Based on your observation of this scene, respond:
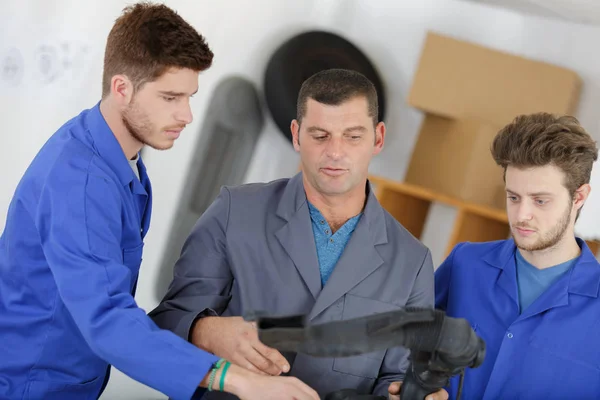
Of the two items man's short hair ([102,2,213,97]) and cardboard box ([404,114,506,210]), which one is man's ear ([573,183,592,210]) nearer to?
man's short hair ([102,2,213,97])

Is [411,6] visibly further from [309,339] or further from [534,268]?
[309,339]

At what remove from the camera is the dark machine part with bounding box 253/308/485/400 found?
1.26 metres

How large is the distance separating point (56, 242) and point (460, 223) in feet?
7.28

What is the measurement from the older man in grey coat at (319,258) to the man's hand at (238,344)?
0.07 metres

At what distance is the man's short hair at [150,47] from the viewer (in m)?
1.60

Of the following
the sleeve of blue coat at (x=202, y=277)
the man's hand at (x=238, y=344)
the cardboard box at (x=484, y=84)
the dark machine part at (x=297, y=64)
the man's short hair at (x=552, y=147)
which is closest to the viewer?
the man's hand at (x=238, y=344)

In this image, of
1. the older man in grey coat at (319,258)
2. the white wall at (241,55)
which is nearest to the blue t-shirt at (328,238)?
the older man in grey coat at (319,258)

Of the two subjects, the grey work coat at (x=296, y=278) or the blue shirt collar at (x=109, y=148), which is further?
the grey work coat at (x=296, y=278)

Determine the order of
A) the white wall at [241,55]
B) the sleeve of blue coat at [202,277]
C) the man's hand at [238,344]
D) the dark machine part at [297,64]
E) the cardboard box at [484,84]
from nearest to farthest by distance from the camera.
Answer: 1. the man's hand at [238,344]
2. the sleeve of blue coat at [202,277]
3. the cardboard box at [484,84]
4. the white wall at [241,55]
5. the dark machine part at [297,64]

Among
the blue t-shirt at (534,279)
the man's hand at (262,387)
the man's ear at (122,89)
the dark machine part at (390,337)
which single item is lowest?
the man's hand at (262,387)

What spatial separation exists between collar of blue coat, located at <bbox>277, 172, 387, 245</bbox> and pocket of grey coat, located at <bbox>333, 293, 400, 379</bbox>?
15cm

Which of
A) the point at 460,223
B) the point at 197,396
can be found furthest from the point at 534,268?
the point at 460,223

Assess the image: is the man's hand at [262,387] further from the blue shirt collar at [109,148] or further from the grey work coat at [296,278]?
the blue shirt collar at [109,148]

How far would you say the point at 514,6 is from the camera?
→ 3600mm
